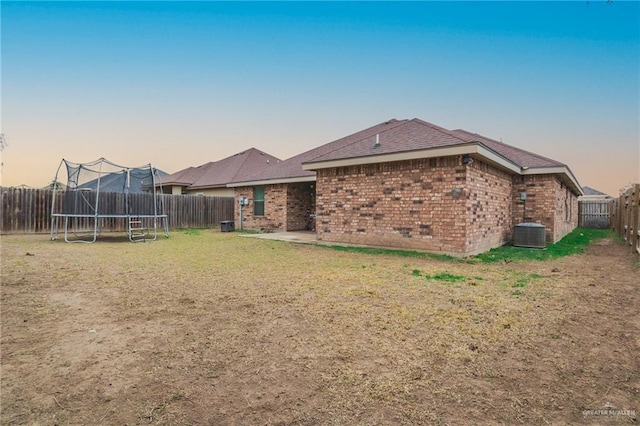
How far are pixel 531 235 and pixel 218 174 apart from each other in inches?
804

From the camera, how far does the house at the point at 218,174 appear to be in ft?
73.7

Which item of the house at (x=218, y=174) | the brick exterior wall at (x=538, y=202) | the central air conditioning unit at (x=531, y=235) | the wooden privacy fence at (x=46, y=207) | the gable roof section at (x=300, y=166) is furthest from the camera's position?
the house at (x=218, y=174)

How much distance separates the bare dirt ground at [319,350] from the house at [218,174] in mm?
16991

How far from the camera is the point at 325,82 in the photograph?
546 inches

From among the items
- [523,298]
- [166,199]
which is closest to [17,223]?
[166,199]

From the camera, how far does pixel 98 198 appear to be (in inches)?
533

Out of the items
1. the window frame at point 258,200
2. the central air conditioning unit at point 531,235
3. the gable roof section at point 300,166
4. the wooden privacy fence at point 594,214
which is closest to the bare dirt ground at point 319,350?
the central air conditioning unit at point 531,235

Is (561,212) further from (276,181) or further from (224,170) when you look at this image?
(224,170)

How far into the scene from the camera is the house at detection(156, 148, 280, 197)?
22469 mm

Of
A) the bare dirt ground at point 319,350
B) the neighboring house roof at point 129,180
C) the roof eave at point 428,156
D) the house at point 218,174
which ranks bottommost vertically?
the bare dirt ground at point 319,350

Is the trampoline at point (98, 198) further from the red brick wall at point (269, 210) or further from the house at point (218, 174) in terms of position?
the house at point (218, 174)

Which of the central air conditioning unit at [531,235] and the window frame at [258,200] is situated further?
the window frame at [258,200]

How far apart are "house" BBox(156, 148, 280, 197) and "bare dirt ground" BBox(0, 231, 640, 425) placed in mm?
16991

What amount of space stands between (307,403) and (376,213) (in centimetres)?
785
